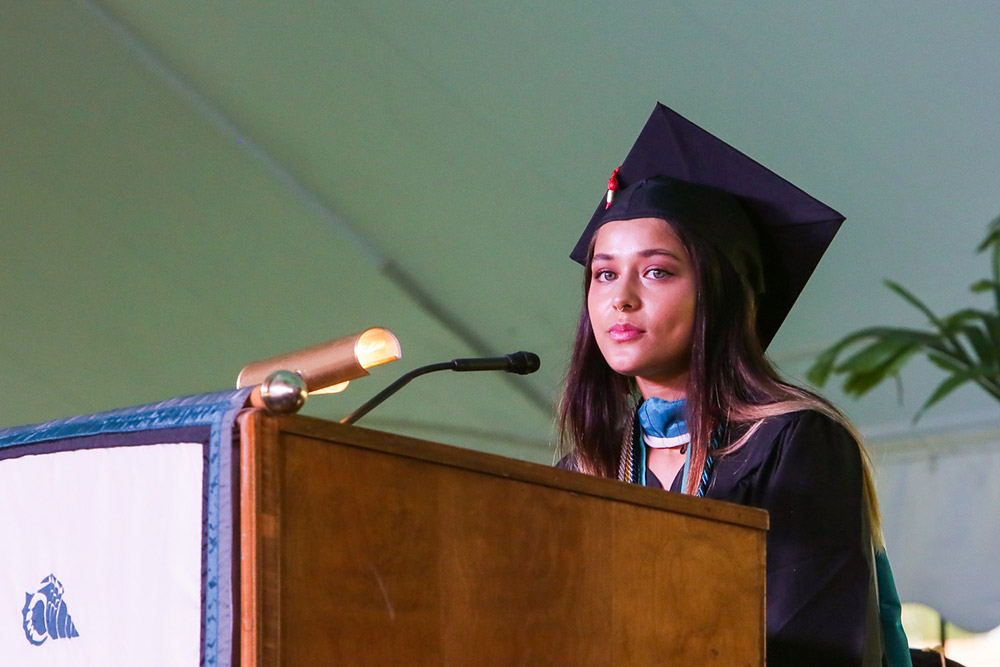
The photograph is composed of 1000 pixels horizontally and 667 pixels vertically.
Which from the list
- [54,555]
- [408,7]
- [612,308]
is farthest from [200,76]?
[54,555]

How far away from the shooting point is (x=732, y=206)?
70.9 inches

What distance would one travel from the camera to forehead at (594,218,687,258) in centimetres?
170

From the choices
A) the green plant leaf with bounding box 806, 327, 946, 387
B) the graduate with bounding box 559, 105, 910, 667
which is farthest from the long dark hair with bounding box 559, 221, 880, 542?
the green plant leaf with bounding box 806, 327, 946, 387

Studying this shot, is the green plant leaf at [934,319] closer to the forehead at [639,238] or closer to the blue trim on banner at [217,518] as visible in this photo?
the forehead at [639,238]

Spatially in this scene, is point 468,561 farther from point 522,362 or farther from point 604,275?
point 604,275

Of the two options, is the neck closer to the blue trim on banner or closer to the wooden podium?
the wooden podium

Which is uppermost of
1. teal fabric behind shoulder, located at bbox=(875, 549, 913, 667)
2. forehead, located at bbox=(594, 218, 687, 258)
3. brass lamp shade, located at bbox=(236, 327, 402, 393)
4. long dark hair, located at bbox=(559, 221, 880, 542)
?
forehead, located at bbox=(594, 218, 687, 258)

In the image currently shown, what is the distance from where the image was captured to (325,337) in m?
4.93

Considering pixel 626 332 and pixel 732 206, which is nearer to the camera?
pixel 626 332

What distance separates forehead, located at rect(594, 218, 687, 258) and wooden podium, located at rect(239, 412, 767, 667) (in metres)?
0.65

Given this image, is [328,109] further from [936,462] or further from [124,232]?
[936,462]

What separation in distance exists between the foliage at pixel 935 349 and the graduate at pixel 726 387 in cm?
228

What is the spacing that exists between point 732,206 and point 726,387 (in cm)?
31

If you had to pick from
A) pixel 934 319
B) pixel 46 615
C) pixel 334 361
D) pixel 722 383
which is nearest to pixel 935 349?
pixel 934 319
